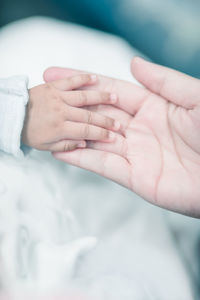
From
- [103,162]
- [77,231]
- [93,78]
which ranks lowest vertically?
[77,231]

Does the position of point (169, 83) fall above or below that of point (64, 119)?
above

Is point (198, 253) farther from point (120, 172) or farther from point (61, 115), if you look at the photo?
point (61, 115)

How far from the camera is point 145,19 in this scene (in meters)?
1.07

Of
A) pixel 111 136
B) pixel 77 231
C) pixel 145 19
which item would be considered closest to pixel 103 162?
pixel 111 136

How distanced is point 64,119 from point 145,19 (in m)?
0.54

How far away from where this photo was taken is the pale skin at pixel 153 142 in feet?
2.23

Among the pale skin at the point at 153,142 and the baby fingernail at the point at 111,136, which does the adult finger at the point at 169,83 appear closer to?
the pale skin at the point at 153,142

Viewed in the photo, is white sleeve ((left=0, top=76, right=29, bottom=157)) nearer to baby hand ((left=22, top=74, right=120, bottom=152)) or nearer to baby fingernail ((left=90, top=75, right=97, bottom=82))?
baby hand ((left=22, top=74, right=120, bottom=152))

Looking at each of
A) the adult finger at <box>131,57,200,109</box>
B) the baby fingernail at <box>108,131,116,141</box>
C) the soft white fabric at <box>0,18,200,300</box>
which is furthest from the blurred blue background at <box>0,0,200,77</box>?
the baby fingernail at <box>108,131,116,141</box>

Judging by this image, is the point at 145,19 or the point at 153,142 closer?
the point at 153,142

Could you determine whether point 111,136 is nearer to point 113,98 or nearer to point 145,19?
point 113,98

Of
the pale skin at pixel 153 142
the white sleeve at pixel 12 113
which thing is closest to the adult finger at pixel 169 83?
the pale skin at pixel 153 142

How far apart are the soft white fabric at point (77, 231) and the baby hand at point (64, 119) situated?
0.35ft

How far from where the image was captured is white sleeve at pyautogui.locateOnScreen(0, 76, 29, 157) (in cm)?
68
